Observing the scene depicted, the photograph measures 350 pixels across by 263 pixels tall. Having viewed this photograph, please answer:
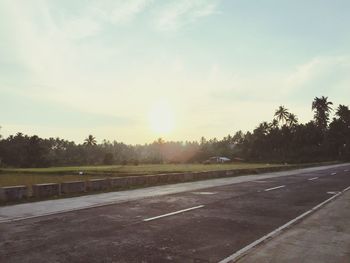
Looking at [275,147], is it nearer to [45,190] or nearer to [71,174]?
[71,174]

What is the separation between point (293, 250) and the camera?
331 inches

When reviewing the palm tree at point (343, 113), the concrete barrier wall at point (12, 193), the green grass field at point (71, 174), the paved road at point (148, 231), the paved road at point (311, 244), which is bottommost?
the paved road at point (311, 244)

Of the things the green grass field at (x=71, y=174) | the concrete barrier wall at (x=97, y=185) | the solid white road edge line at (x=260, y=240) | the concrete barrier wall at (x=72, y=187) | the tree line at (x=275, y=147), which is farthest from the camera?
the tree line at (x=275, y=147)

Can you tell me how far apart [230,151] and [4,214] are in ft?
473

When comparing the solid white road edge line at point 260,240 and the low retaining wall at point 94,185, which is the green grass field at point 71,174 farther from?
the solid white road edge line at point 260,240

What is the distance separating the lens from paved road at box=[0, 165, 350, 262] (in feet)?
25.8

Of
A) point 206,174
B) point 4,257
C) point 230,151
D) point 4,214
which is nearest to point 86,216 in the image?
point 4,214

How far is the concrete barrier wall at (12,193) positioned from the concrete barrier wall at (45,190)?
0.48 meters

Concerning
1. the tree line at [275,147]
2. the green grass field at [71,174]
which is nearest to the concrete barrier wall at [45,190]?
the green grass field at [71,174]

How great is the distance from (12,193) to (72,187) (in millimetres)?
3674

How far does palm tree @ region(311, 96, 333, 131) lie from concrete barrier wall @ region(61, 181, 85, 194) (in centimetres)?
11488

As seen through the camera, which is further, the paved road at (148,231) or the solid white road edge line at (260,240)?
the paved road at (148,231)

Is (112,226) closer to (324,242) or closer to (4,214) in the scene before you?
(4,214)

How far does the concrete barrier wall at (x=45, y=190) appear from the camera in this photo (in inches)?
683
